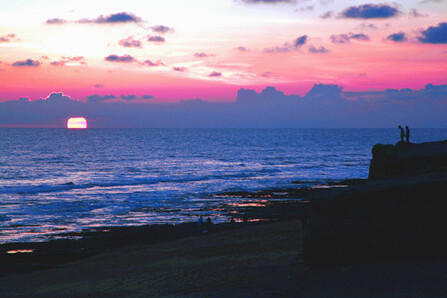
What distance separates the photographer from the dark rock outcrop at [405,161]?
71.7 ft

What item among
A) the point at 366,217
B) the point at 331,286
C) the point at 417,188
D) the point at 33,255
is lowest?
the point at 33,255

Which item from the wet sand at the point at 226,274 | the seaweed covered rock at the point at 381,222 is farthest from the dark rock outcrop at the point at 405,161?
the seaweed covered rock at the point at 381,222

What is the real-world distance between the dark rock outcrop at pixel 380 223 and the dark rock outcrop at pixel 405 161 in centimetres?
797

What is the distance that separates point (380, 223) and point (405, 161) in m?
11.3

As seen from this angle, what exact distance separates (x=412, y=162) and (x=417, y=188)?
10517mm

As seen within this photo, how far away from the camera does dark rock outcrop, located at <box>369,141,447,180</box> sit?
21.8 meters

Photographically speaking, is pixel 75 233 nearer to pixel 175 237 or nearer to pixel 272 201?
pixel 175 237

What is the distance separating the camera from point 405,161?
23312 millimetres

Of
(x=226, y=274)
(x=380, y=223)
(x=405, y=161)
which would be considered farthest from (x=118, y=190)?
(x=380, y=223)

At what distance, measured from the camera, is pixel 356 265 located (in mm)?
13383

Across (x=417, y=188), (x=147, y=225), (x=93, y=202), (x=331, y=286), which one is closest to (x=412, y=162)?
(x=417, y=188)

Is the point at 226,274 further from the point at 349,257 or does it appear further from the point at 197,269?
the point at 349,257

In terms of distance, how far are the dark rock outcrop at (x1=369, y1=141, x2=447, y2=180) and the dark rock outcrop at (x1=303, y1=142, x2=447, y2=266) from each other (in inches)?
314

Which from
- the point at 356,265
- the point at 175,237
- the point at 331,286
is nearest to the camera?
the point at 331,286
